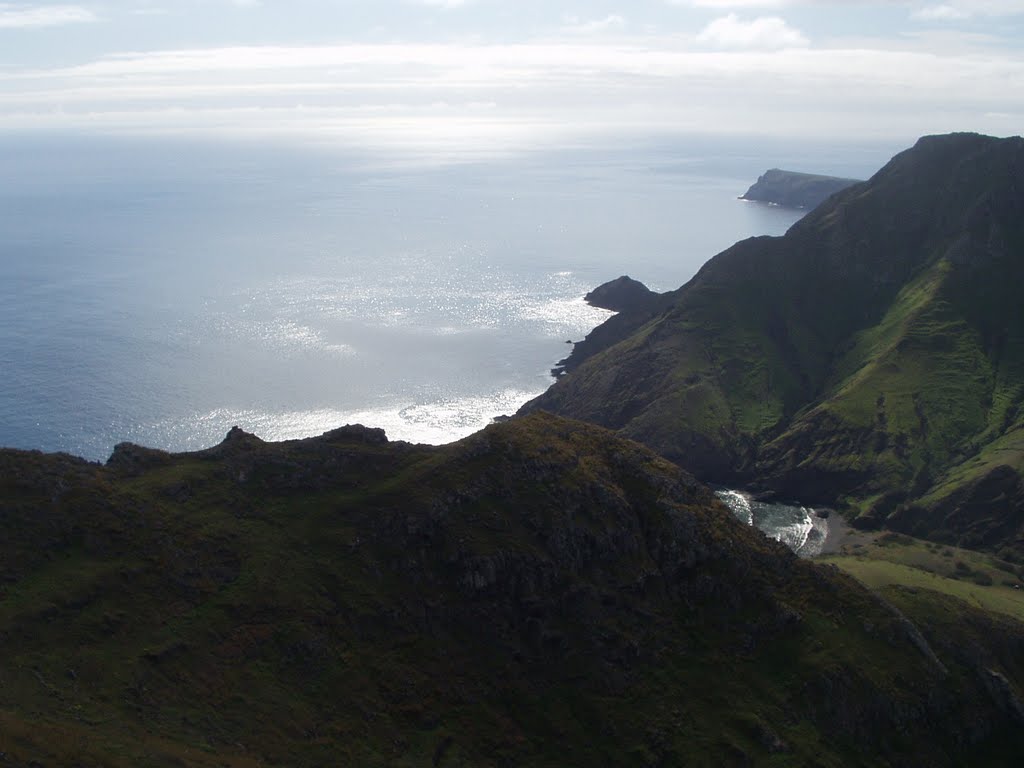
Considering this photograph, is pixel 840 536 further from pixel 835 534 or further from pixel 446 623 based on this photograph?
pixel 446 623

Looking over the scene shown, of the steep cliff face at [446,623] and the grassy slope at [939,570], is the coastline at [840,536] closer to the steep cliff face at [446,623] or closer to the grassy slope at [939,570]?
the grassy slope at [939,570]

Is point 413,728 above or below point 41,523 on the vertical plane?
below

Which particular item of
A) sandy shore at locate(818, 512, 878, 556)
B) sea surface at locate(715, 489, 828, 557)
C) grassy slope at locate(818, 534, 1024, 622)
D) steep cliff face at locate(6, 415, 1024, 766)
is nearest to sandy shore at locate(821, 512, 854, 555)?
sandy shore at locate(818, 512, 878, 556)

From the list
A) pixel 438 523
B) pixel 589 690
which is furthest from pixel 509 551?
pixel 589 690

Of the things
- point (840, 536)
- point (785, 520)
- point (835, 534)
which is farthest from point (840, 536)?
point (785, 520)

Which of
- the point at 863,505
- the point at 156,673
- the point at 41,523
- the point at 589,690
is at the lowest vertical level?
the point at 863,505

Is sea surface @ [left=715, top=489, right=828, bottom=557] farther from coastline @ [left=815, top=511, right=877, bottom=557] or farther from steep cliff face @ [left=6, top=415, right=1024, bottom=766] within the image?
steep cliff face @ [left=6, top=415, right=1024, bottom=766]

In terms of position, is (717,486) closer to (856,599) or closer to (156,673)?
(856,599)

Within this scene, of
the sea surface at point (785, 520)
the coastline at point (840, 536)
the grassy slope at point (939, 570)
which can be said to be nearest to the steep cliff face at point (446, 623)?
the grassy slope at point (939, 570)
